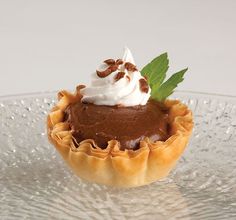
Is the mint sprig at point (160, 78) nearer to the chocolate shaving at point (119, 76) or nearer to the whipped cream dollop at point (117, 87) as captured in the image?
the whipped cream dollop at point (117, 87)

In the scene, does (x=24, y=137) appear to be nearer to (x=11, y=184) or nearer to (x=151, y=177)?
(x=11, y=184)

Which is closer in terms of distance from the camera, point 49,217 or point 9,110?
point 49,217

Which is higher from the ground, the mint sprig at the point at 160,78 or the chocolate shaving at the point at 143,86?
the mint sprig at the point at 160,78

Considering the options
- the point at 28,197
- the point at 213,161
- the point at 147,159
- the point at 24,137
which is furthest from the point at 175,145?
the point at 24,137

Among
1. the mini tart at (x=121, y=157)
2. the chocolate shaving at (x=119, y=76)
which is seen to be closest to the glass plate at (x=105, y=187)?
the mini tart at (x=121, y=157)

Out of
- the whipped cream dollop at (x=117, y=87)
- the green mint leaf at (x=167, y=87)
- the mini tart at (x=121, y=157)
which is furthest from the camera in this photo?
the green mint leaf at (x=167, y=87)
